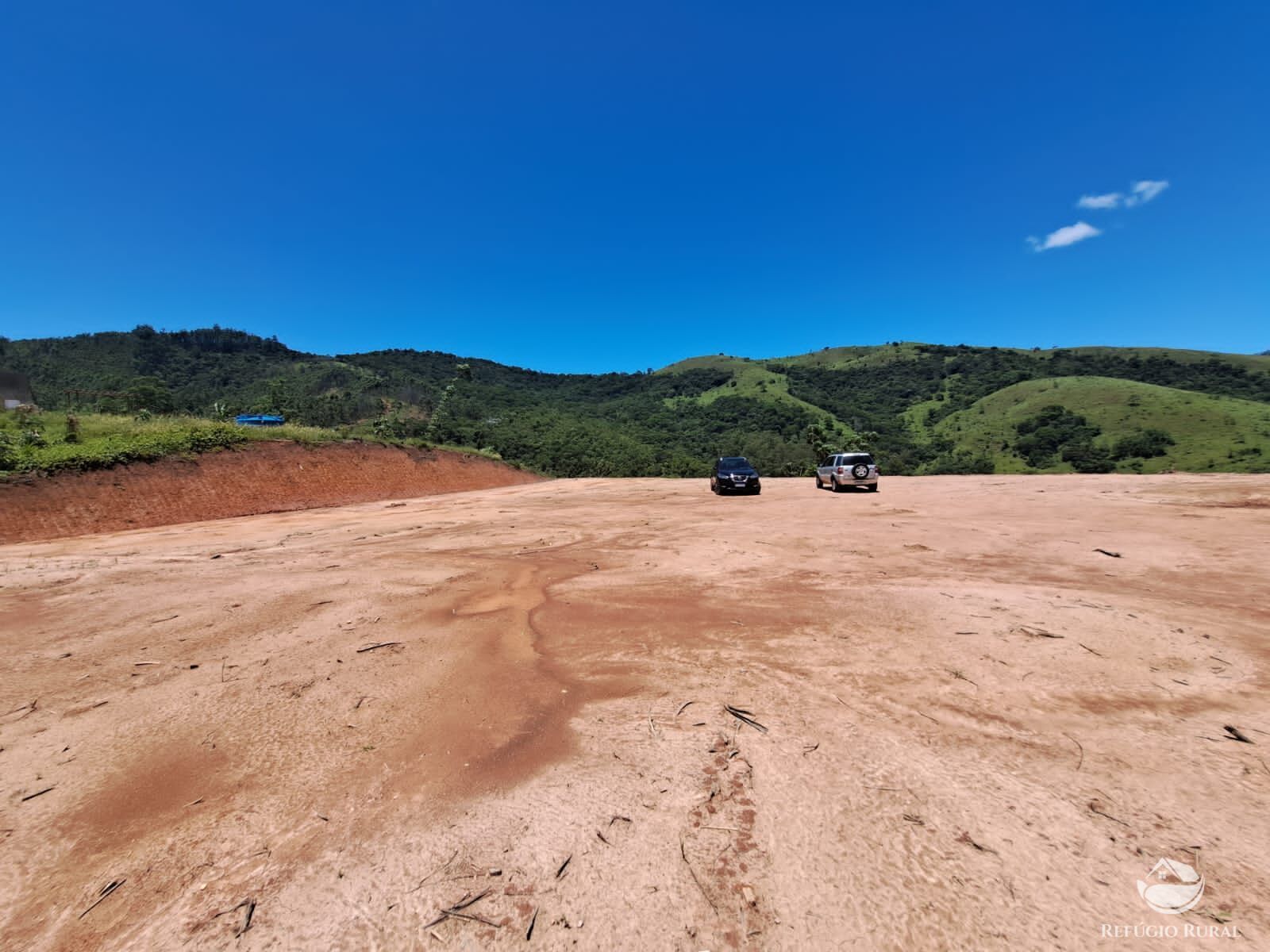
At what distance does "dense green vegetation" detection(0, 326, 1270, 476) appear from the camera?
51.7m

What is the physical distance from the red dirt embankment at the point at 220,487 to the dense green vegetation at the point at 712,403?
5.10ft

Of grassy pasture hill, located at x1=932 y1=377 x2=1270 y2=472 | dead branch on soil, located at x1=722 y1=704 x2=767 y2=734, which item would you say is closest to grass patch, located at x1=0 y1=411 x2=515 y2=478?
dead branch on soil, located at x1=722 y1=704 x2=767 y2=734

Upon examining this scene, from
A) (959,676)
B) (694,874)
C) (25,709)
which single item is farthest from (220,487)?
(959,676)

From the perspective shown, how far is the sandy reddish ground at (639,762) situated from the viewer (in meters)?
2.03

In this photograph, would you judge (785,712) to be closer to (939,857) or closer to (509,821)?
(939,857)

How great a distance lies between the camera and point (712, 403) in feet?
338

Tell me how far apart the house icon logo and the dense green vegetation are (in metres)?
27.7

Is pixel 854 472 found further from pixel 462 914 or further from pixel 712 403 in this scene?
pixel 712 403

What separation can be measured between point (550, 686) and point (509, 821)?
4.86ft

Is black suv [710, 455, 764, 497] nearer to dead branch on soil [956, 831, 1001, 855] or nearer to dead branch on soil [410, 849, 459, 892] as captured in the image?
dead branch on soil [956, 831, 1001, 855]

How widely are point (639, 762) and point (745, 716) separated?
0.93 m

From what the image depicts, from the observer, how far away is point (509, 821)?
256cm

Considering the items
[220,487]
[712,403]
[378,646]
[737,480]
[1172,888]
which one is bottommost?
[1172,888]

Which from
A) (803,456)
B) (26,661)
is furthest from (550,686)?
(803,456)
